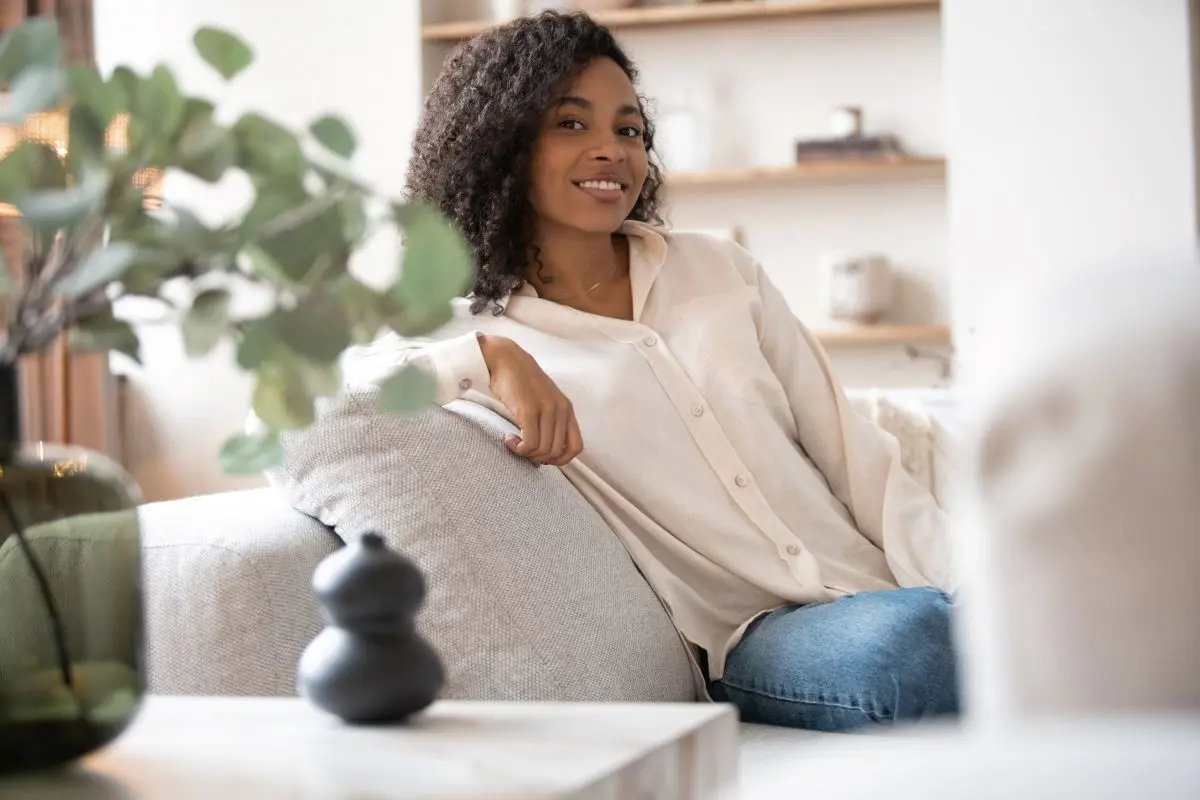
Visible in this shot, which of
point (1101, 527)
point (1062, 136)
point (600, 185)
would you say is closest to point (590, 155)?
point (600, 185)

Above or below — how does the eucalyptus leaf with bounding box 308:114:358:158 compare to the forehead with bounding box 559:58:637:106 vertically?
below

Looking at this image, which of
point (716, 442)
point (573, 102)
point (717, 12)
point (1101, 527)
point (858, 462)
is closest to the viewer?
point (1101, 527)

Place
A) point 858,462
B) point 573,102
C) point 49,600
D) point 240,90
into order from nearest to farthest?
point 49,600
point 858,462
point 573,102
point 240,90

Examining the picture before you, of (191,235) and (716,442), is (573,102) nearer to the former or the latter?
(716,442)

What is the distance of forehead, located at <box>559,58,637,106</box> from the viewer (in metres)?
2.23

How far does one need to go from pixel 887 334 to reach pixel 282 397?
379cm

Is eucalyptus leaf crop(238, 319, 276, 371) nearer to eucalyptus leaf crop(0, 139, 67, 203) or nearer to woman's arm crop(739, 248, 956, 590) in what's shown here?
eucalyptus leaf crop(0, 139, 67, 203)

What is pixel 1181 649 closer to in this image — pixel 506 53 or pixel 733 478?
pixel 733 478

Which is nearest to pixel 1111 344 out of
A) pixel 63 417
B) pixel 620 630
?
pixel 620 630

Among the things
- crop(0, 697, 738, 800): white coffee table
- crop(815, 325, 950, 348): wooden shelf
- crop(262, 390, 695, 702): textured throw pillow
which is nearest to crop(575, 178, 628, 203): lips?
crop(262, 390, 695, 702): textured throw pillow

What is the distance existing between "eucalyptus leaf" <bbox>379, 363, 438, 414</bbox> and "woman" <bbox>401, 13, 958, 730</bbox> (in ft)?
2.80

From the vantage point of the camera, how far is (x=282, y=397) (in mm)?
866

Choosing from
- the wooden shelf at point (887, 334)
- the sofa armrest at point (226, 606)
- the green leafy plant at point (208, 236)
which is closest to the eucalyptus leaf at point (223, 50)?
the green leafy plant at point (208, 236)

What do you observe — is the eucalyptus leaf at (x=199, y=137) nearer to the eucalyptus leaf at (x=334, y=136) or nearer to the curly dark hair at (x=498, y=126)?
the eucalyptus leaf at (x=334, y=136)
